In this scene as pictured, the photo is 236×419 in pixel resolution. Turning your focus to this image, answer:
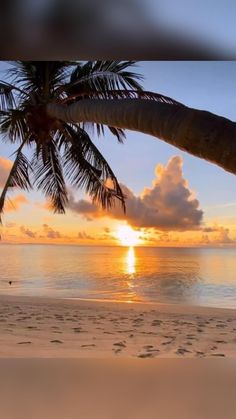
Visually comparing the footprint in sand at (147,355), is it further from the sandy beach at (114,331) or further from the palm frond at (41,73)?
the palm frond at (41,73)

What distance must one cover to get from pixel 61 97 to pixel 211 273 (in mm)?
13800

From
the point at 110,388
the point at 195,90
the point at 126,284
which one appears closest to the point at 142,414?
the point at 110,388

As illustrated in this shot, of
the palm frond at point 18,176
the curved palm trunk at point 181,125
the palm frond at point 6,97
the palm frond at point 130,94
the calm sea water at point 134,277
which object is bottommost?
the calm sea water at point 134,277

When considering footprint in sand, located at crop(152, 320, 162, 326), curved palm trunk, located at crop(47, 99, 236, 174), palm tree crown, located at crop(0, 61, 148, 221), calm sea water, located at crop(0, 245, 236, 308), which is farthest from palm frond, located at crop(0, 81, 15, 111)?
calm sea water, located at crop(0, 245, 236, 308)

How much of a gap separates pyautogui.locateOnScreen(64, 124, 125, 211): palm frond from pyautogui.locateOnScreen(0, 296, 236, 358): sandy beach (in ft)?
4.53

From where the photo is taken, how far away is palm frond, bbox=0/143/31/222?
489 centimetres

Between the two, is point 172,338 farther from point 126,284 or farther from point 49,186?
point 126,284

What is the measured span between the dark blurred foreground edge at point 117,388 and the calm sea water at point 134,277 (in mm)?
7300

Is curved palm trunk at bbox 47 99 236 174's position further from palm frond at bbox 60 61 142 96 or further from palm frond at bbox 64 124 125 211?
palm frond at bbox 64 124 125 211

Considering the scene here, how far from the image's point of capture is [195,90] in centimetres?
760

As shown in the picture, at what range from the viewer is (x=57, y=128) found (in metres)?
4.14

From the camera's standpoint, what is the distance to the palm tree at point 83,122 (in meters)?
1.83

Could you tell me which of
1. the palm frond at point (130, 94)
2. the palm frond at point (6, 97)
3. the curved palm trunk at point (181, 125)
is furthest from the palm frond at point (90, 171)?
the curved palm trunk at point (181, 125)

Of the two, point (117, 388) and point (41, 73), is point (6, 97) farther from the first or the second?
point (117, 388)
